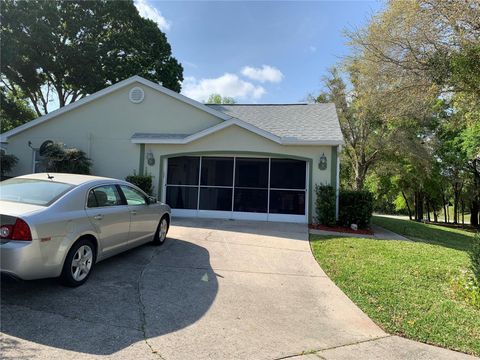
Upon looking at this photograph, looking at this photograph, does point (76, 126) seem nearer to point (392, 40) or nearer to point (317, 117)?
point (317, 117)

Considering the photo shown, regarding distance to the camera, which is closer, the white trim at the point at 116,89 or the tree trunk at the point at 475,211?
the white trim at the point at 116,89

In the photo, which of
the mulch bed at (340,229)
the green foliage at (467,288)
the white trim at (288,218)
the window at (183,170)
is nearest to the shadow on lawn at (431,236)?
the mulch bed at (340,229)

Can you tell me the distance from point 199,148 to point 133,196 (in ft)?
22.1

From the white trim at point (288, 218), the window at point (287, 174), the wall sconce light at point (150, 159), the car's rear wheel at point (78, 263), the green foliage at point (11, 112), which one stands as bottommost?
the car's rear wheel at point (78, 263)

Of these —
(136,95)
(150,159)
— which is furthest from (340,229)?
(136,95)

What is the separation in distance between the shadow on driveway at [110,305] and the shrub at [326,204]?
639 cm

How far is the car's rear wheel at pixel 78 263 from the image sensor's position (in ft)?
15.8

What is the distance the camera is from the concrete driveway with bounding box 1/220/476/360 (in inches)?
141

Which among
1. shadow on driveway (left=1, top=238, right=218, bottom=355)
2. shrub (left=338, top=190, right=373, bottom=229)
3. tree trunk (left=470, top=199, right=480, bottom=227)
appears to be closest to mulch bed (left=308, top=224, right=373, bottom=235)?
shrub (left=338, top=190, right=373, bottom=229)

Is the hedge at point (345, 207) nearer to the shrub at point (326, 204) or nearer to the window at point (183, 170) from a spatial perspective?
the shrub at point (326, 204)

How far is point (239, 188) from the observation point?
13.1 m

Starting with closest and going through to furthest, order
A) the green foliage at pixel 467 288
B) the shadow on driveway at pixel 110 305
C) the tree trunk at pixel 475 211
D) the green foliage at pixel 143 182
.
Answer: the shadow on driveway at pixel 110 305 < the green foliage at pixel 467 288 < the green foliage at pixel 143 182 < the tree trunk at pixel 475 211

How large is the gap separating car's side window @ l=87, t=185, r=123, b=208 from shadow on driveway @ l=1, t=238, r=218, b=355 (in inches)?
44.5

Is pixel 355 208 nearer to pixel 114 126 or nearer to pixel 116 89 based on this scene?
pixel 114 126
